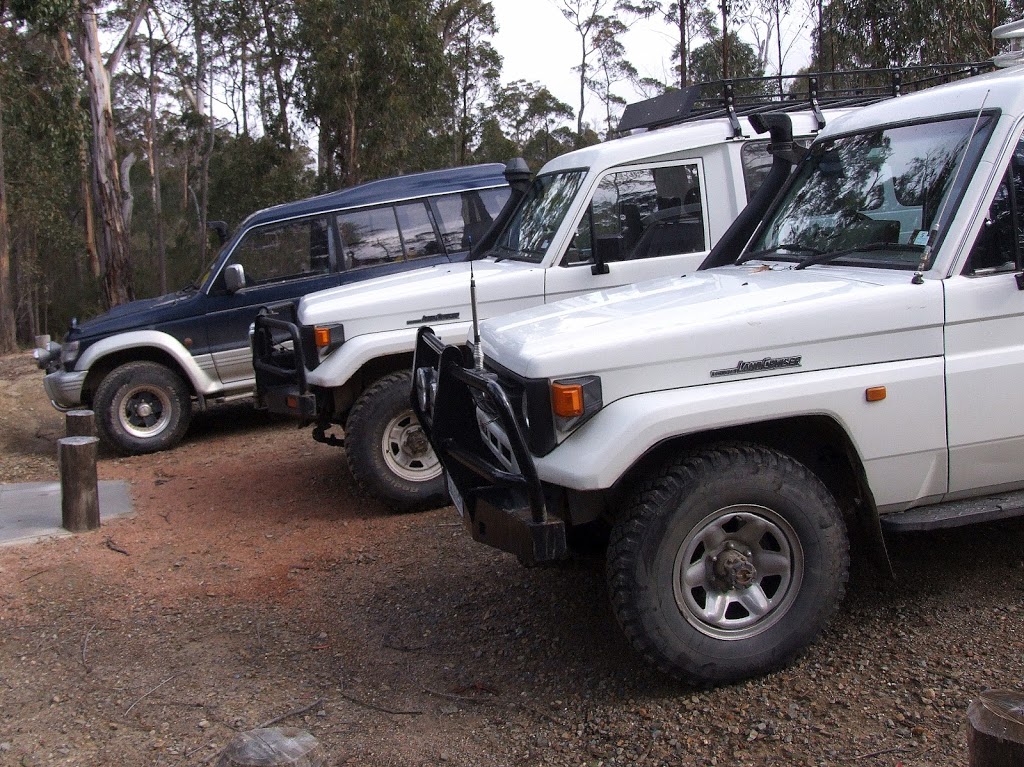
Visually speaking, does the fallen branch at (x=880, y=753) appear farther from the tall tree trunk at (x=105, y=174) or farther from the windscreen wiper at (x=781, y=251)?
the tall tree trunk at (x=105, y=174)

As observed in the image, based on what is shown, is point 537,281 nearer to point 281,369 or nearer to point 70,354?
point 281,369

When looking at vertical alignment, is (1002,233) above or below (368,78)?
below

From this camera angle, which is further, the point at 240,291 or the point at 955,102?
the point at 240,291

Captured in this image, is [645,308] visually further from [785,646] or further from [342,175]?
[342,175]

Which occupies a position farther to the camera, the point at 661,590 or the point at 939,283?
the point at 939,283

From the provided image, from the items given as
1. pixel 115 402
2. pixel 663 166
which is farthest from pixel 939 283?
pixel 115 402

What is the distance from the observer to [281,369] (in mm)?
6848

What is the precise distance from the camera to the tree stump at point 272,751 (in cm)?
261

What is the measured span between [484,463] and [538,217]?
338 centimetres

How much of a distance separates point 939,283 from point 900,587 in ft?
4.66

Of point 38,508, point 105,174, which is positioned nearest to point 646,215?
point 38,508

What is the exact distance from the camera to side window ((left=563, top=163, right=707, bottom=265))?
6605 mm

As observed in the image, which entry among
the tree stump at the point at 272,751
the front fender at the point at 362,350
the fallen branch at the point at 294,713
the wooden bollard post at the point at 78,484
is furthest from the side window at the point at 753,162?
the tree stump at the point at 272,751

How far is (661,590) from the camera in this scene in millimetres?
3578
